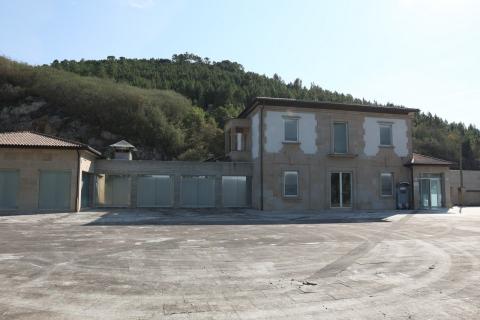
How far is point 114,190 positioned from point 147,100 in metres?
37.3

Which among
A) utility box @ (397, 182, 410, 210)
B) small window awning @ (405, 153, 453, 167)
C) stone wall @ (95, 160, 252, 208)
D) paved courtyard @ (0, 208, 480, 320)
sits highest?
small window awning @ (405, 153, 453, 167)

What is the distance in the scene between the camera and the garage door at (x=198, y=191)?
28.3 metres

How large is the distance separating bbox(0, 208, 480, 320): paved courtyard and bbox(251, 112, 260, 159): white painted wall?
12.9 m

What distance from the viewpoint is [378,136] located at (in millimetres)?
27562

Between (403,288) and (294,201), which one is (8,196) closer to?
(294,201)

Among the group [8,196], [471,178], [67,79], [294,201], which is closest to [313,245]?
[294,201]

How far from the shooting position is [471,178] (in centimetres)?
3869

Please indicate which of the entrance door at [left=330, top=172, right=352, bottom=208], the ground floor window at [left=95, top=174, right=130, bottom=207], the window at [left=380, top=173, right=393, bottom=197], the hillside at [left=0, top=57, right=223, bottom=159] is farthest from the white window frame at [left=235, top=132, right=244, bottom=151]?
the hillside at [left=0, top=57, right=223, bottom=159]

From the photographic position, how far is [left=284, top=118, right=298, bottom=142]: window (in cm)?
2609

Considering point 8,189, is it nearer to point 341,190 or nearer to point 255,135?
point 255,135

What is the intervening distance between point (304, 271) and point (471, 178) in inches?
1450

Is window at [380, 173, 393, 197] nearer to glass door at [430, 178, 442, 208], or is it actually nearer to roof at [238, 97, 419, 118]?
glass door at [430, 178, 442, 208]

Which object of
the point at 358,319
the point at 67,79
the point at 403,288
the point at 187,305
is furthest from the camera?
the point at 67,79

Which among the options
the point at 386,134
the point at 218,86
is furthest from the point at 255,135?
the point at 218,86
